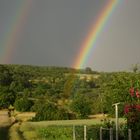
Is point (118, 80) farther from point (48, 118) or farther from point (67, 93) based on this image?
point (67, 93)

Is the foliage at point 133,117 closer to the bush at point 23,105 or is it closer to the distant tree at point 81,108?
the distant tree at point 81,108

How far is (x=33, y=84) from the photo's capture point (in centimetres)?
12512

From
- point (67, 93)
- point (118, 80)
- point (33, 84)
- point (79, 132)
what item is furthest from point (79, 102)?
point (79, 132)

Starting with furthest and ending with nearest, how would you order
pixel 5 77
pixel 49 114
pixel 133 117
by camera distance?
pixel 5 77 < pixel 49 114 < pixel 133 117

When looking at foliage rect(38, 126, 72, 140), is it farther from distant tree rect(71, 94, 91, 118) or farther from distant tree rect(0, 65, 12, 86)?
distant tree rect(0, 65, 12, 86)

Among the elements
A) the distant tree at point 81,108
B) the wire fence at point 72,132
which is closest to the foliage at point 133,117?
the wire fence at point 72,132

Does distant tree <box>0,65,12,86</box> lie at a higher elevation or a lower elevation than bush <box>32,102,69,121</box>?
higher

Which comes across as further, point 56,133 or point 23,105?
point 23,105

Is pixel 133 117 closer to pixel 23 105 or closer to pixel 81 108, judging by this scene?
pixel 81 108

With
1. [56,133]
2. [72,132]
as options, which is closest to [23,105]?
[56,133]

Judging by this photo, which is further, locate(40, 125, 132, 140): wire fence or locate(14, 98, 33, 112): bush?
locate(14, 98, 33, 112): bush

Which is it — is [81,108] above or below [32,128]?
above

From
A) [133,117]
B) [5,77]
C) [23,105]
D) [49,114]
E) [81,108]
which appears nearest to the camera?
[133,117]

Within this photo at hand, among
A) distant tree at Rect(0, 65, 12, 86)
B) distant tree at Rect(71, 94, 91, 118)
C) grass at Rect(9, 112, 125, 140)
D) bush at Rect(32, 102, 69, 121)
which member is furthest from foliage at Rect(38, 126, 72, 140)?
distant tree at Rect(0, 65, 12, 86)
